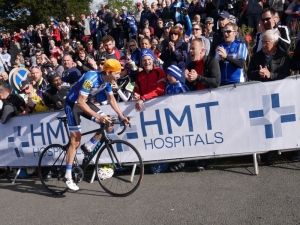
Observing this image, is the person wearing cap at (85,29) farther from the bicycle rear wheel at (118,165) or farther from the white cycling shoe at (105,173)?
the white cycling shoe at (105,173)

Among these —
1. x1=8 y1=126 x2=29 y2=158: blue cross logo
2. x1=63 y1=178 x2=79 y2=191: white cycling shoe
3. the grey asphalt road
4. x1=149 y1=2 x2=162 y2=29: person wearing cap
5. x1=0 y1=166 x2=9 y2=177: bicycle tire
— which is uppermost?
x1=149 y1=2 x2=162 y2=29: person wearing cap

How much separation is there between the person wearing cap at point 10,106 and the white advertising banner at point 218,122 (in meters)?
1.55

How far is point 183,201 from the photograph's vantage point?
197 inches

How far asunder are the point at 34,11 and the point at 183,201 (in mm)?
39413

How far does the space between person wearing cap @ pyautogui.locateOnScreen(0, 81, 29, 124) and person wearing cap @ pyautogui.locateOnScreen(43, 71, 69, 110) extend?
0.45 metres


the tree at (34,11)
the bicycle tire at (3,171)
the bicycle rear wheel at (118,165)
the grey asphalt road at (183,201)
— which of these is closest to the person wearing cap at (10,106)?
the bicycle tire at (3,171)

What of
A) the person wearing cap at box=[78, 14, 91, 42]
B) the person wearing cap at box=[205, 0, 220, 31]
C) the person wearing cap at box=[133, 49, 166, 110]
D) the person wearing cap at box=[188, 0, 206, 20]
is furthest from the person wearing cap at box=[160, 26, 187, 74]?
the person wearing cap at box=[78, 14, 91, 42]

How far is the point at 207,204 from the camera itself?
482 cm

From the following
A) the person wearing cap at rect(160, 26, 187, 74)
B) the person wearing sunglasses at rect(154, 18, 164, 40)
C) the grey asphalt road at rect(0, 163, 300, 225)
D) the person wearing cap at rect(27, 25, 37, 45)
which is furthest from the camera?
the person wearing cap at rect(27, 25, 37, 45)

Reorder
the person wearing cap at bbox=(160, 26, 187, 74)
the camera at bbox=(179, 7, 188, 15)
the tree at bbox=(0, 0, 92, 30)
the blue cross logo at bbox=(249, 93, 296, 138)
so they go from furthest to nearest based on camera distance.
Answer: the tree at bbox=(0, 0, 92, 30) → the camera at bbox=(179, 7, 188, 15) → the person wearing cap at bbox=(160, 26, 187, 74) → the blue cross logo at bbox=(249, 93, 296, 138)

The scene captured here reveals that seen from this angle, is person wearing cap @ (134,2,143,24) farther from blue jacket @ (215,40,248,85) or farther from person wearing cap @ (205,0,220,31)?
blue jacket @ (215,40,248,85)

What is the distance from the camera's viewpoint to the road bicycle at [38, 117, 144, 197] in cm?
562

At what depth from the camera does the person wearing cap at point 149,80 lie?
6.25 m

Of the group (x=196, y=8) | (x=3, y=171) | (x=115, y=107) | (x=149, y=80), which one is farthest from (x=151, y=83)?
(x=196, y=8)
